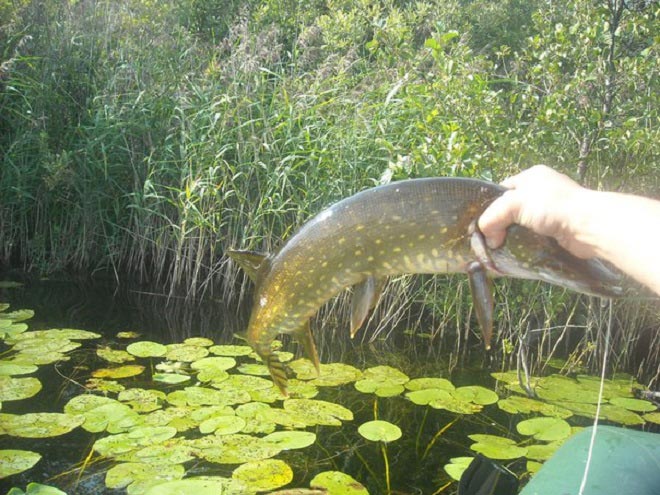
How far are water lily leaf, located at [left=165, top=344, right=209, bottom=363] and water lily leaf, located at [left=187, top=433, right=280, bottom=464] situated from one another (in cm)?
104

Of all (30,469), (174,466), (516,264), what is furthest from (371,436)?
(516,264)

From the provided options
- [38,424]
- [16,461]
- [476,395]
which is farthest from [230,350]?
[16,461]

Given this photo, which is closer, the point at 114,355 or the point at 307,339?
the point at 307,339

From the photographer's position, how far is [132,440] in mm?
2746

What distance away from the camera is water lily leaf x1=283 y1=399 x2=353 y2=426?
3080mm

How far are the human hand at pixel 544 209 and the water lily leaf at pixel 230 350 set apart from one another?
8.57 feet

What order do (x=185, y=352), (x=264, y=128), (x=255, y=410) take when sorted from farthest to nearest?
(x=264, y=128), (x=185, y=352), (x=255, y=410)

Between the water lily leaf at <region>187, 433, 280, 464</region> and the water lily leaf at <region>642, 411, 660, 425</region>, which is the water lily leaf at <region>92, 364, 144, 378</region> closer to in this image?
the water lily leaf at <region>187, 433, 280, 464</region>

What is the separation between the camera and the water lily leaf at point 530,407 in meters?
3.33

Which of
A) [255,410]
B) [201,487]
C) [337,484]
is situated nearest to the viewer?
[201,487]

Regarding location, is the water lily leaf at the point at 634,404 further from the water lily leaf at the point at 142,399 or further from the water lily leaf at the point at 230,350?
the water lily leaf at the point at 142,399

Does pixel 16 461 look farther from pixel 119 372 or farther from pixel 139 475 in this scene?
pixel 119 372

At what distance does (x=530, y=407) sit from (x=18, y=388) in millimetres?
2441

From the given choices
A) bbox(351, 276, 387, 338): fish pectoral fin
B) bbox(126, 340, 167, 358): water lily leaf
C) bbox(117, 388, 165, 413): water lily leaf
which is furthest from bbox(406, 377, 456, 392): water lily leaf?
bbox(351, 276, 387, 338): fish pectoral fin
